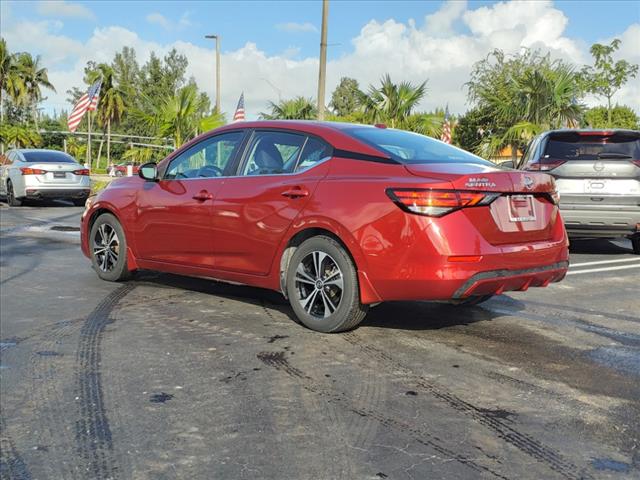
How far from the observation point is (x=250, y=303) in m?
6.03

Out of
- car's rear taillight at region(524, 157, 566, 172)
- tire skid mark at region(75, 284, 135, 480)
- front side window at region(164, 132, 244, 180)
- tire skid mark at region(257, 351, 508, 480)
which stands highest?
car's rear taillight at region(524, 157, 566, 172)

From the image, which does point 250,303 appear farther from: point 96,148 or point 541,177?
point 96,148

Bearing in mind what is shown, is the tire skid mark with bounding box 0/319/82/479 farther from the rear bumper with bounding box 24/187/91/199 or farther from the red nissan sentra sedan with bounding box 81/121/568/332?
the rear bumper with bounding box 24/187/91/199

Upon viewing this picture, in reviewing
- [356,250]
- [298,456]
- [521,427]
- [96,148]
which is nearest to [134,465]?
[298,456]

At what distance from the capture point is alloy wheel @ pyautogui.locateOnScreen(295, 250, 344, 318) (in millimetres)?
4918

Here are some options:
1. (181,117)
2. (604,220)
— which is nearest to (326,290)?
(604,220)

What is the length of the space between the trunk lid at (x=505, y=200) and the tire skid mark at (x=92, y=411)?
2358mm

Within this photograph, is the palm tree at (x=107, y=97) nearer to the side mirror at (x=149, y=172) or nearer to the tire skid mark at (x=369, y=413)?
the side mirror at (x=149, y=172)

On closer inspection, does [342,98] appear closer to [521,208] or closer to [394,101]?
[394,101]

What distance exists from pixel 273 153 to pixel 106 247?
2.47 metres

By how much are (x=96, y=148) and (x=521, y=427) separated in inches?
4152

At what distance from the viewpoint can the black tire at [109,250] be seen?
6777mm

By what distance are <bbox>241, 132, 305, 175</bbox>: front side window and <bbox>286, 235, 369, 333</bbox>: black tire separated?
27.8 inches

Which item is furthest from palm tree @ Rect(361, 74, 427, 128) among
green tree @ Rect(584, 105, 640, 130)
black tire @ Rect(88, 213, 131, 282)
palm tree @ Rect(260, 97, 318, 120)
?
green tree @ Rect(584, 105, 640, 130)
